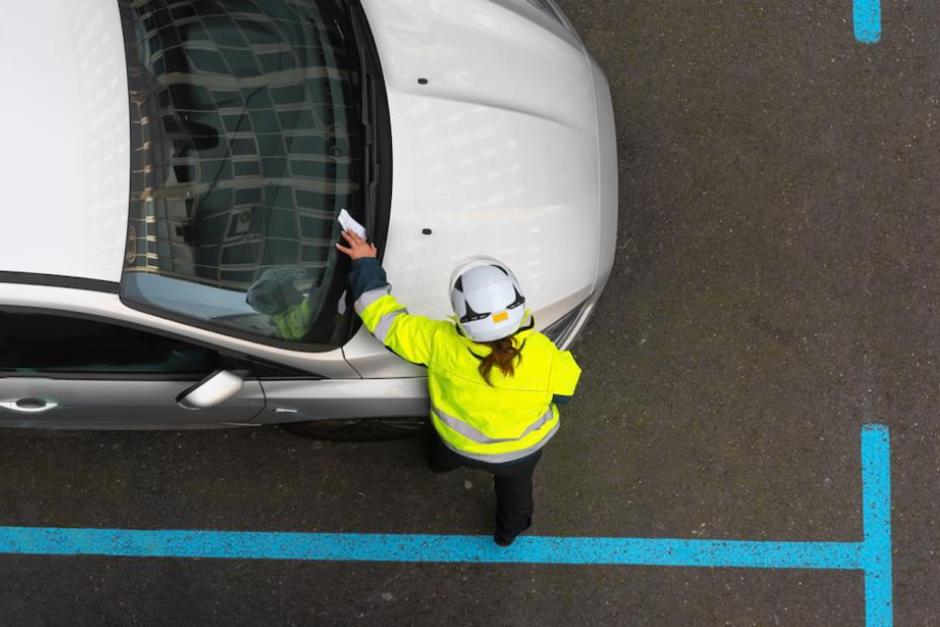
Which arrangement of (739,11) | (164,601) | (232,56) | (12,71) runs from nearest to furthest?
(12,71) < (232,56) < (164,601) < (739,11)

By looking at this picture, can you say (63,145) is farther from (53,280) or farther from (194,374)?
(194,374)

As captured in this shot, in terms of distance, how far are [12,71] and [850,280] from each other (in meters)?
3.91

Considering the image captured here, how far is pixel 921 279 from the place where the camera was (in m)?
4.19

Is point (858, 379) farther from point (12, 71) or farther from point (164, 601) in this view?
point (12, 71)

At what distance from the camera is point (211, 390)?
9.16 ft

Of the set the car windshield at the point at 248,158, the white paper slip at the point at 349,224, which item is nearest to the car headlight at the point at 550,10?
the car windshield at the point at 248,158

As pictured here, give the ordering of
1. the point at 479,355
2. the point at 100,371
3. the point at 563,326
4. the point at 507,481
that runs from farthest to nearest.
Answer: the point at 507,481 < the point at 563,326 < the point at 100,371 < the point at 479,355

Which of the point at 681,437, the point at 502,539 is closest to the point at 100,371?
the point at 502,539

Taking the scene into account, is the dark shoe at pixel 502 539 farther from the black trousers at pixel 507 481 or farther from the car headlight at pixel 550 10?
the car headlight at pixel 550 10

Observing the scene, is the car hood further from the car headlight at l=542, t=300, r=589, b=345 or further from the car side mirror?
the car side mirror

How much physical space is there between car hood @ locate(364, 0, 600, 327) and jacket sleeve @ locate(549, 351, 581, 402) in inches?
14.7

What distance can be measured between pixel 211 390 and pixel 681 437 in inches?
94.3

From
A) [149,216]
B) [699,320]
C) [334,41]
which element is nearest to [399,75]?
[334,41]

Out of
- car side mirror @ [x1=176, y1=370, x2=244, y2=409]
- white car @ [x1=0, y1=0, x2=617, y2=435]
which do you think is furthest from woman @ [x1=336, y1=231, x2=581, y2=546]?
car side mirror @ [x1=176, y1=370, x2=244, y2=409]
